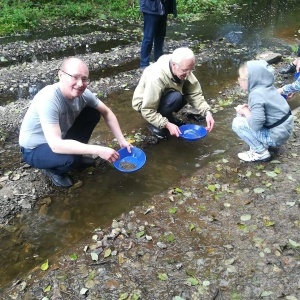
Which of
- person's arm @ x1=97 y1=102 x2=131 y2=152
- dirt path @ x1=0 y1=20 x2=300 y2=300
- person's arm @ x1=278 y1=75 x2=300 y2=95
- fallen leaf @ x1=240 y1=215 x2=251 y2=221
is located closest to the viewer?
dirt path @ x1=0 y1=20 x2=300 y2=300

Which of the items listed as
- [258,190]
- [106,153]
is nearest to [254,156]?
[258,190]

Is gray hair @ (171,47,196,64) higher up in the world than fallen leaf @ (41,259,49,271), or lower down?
higher up

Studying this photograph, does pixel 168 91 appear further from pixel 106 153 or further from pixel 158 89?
pixel 106 153

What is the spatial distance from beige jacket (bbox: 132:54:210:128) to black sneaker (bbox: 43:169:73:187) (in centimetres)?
125

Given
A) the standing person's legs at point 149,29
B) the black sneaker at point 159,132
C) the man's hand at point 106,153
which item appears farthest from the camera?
the standing person's legs at point 149,29

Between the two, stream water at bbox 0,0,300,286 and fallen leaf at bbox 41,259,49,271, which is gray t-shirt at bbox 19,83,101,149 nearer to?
stream water at bbox 0,0,300,286

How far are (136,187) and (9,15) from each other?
31.1 ft

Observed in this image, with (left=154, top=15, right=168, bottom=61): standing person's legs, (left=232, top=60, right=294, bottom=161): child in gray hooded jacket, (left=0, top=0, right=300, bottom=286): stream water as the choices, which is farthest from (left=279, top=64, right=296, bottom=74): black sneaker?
(left=232, top=60, right=294, bottom=161): child in gray hooded jacket

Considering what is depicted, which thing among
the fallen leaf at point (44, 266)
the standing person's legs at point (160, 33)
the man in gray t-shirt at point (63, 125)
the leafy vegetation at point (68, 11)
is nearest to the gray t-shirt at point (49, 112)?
the man in gray t-shirt at point (63, 125)

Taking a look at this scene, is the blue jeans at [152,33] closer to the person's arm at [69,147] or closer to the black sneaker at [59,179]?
the black sneaker at [59,179]

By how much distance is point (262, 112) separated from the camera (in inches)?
150

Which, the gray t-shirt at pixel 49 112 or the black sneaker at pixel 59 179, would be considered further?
the black sneaker at pixel 59 179

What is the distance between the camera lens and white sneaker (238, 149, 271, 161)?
13.8 ft

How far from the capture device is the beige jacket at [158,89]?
4.27 m
